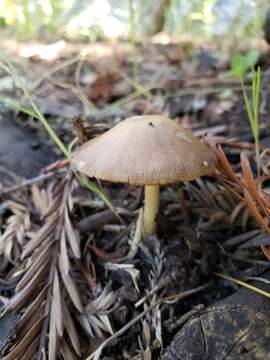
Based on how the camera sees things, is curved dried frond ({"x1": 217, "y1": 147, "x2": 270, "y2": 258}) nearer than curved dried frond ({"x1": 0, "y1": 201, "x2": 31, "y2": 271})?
Yes

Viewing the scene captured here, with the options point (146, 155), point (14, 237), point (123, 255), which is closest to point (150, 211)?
point (123, 255)

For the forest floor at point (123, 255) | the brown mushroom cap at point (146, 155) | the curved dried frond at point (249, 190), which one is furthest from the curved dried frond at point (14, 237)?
the curved dried frond at point (249, 190)

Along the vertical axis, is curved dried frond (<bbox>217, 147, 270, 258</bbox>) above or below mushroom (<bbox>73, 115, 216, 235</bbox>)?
below

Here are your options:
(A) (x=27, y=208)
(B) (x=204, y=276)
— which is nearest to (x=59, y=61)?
(A) (x=27, y=208)

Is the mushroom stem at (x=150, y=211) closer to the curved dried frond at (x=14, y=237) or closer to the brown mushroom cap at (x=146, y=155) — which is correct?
the brown mushroom cap at (x=146, y=155)

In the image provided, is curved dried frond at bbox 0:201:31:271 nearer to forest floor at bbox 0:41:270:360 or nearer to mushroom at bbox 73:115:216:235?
forest floor at bbox 0:41:270:360

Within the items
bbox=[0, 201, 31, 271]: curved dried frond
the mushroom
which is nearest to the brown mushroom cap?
the mushroom

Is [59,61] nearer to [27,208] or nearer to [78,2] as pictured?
[78,2]
